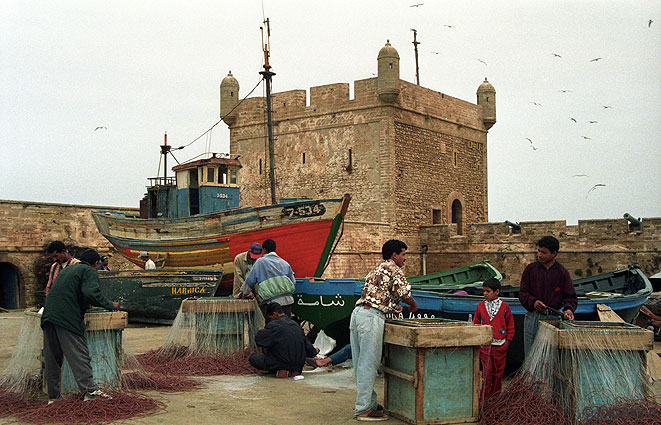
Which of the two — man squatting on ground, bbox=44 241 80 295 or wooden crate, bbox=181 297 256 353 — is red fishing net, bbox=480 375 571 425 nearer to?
wooden crate, bbox=181 297 256 353

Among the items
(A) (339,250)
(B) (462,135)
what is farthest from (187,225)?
(B) (462,135)

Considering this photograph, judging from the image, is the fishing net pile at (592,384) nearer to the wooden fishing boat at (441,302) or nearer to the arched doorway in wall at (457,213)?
the wooden fishing boat at (441,302)

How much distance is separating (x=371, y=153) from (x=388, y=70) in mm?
3142

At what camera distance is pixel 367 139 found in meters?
26.2

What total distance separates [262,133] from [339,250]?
7455 mm

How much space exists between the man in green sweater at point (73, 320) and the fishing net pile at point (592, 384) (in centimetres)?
359

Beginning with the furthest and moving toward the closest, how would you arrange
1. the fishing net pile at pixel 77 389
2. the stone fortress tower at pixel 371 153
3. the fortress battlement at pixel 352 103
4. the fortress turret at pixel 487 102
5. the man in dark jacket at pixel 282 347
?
the fortress turret at pixel 487 102, the fortress battlement at pixel 352 103, the stone fortress tower at pixel 371 153, the man in dark jacket at pixel 282 347, the fishing net pile at pixel 77 389

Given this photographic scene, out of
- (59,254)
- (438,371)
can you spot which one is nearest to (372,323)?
Result: (438,371)

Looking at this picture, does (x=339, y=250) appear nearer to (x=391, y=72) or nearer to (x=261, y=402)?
(x=391, y=72)

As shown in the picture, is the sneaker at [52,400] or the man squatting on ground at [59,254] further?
the man squatting on ground at [59,254]

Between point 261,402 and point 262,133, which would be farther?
point 262,133

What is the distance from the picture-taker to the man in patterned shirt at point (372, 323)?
5.98 meters

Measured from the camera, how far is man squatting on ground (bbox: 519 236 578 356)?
6.30 meters

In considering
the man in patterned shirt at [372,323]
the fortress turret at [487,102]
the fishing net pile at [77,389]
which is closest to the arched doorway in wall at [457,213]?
the fortress turret at [487,102]
